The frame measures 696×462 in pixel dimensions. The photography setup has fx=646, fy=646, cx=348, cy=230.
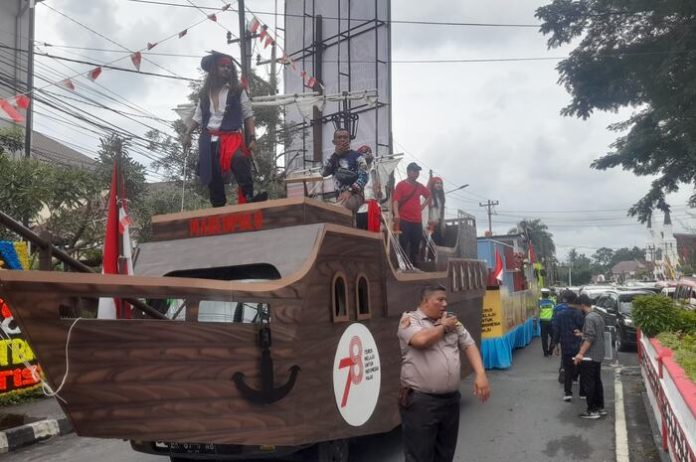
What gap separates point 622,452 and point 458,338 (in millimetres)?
3232

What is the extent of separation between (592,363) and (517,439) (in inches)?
69.1

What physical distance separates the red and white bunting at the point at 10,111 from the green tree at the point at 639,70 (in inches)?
626

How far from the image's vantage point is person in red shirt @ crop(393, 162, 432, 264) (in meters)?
9.15

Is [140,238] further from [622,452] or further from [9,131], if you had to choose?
[622,452]

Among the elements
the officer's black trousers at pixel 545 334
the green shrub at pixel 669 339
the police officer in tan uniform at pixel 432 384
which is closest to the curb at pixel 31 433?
the police officer in tan uniform at pixel 432 384

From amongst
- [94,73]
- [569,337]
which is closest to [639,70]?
[569,337]

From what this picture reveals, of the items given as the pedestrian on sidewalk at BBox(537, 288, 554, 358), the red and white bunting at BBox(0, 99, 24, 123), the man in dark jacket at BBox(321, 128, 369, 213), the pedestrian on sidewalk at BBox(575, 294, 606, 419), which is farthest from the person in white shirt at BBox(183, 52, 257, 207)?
the pedestrian on sidewalk at BBox(537, 288, 554, 358)

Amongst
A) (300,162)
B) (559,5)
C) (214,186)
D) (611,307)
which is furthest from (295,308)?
(559,5)

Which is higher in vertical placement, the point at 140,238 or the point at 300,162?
the point at 300,162

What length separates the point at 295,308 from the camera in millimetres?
4719

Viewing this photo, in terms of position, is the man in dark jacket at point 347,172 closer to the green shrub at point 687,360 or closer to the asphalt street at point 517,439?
the asphalt street at point 517,439

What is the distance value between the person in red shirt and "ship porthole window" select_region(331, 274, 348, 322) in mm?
3715

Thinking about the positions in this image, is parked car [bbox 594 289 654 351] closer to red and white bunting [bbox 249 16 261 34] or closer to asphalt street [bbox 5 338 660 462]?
asphalt street [bbox 5 338 660 462]

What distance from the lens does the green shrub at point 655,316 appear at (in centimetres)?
855
